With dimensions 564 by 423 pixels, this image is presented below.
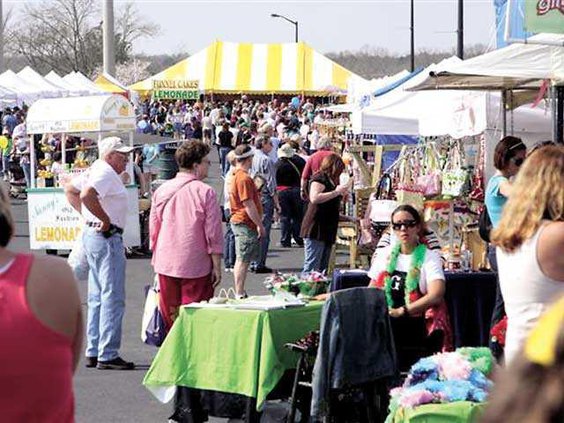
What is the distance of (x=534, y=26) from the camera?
318 inches

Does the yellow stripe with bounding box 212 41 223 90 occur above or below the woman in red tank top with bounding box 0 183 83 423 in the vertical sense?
above

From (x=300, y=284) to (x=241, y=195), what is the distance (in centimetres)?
418

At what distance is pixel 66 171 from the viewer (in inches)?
666

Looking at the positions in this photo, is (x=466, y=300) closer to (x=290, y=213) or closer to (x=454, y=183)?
(x=454, y=183)

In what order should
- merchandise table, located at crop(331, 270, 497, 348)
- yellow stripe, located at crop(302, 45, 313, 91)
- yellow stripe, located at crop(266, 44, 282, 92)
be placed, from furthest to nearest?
yellow stripe, located at crop(266, 44, 282, 92)
yellow stripe, located at crop(302, 45, 313, 91)
merchandise table, located at crop(331, 270, 497, 348)

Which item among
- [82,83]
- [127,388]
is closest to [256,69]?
[82,83]

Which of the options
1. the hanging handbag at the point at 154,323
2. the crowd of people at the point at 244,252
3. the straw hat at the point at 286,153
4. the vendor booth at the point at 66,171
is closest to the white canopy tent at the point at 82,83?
the vendor booth at the point at 66,171

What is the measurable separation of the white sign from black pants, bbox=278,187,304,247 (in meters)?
2.02

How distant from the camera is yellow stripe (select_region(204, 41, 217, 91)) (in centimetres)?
5550

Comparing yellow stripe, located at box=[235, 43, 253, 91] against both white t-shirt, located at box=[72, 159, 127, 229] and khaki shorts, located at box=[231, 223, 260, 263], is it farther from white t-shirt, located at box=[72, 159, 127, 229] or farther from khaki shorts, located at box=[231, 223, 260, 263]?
white t-shirt, located at box=[72, 159, 127, 229]

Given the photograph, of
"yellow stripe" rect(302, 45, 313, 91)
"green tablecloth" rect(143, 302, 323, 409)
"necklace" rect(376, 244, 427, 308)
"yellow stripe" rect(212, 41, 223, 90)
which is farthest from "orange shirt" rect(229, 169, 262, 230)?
"yellow stripe" rect(212, 41, 223, 90)

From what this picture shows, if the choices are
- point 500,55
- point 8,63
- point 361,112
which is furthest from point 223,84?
point 8,63

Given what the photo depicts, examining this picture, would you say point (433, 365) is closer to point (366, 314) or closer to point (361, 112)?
point (366, 314)

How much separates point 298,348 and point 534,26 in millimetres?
2750
